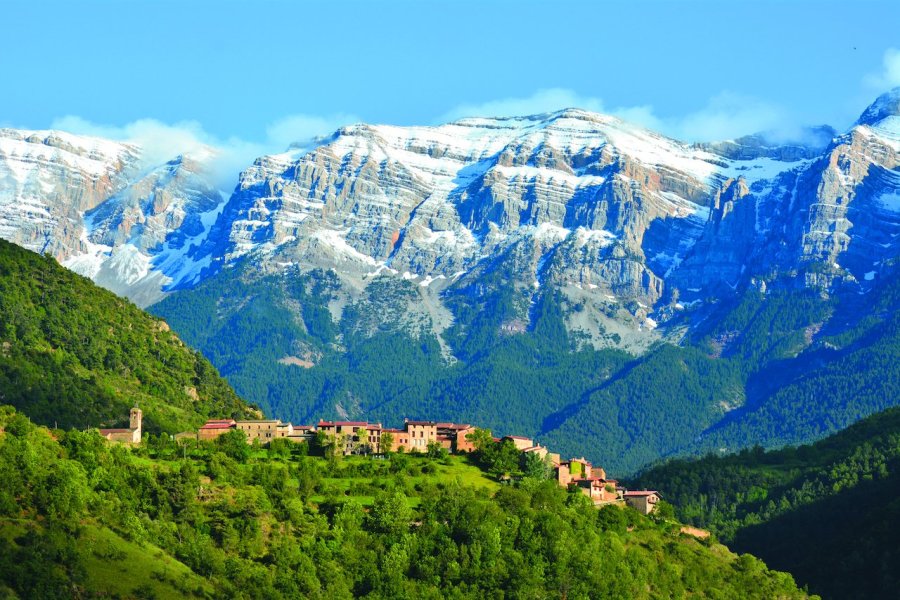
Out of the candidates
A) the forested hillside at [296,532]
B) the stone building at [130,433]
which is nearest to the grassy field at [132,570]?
the forested hillside at [296,532]

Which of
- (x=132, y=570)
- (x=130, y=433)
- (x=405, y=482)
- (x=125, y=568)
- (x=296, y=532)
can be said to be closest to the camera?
(x=125, y=568)

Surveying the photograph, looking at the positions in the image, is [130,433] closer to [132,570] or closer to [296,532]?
[296,532]

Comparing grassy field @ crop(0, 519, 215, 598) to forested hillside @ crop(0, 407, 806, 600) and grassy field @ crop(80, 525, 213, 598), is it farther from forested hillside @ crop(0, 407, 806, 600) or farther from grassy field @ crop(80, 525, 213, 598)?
forested hillside @ crop(0, 407, 806, 600)

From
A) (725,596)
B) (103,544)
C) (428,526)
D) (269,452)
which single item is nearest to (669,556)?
(725,596)

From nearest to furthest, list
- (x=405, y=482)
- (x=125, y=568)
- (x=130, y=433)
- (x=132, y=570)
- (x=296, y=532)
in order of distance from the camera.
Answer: (x=125, y=568) < (x=132, y=570) < (x=296, y=532) < (x=405, y=482) < (x=130, y=433)

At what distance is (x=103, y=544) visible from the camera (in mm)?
142750

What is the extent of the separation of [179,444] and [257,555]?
34.1 m

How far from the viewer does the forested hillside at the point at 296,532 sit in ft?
465

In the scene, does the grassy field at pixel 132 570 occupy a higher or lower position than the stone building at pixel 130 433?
lower

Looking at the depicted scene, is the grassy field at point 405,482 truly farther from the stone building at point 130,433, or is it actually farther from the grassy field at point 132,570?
the grassy field at point 132,570

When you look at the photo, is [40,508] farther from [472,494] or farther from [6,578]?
[472,494]

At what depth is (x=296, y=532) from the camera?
166 m

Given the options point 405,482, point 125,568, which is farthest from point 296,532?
point 125,568

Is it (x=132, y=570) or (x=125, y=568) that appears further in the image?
(x=132, y=570)
